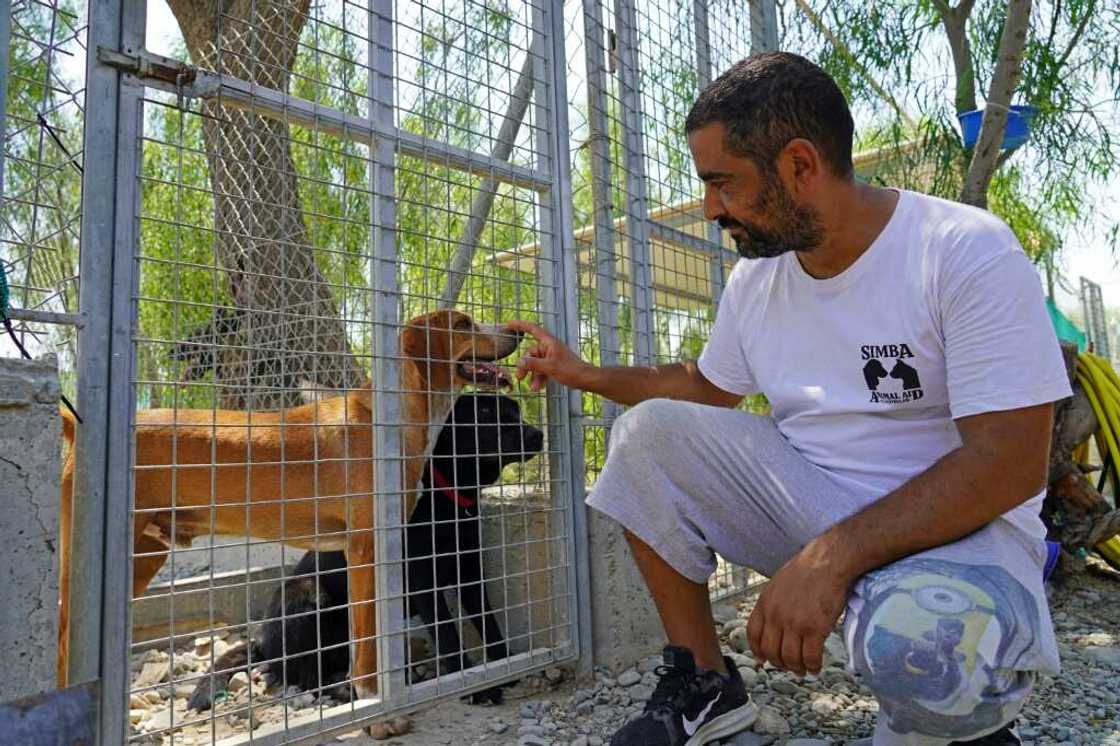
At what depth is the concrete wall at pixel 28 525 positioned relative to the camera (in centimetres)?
155

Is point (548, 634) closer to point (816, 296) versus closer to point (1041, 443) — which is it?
point (816, 296)

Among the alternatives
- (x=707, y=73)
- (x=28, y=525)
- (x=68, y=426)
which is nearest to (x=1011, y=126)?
(x=707, y=73)

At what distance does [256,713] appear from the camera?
3.27 metres

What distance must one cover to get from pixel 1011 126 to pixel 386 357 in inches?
146

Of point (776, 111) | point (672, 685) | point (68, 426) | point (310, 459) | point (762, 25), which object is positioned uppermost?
point (762, 25)

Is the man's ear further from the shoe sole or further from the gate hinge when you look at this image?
the gate hinge

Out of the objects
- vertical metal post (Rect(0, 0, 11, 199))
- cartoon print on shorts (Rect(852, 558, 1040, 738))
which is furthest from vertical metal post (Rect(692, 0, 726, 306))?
vertical metal post (Rect(0, 0, 11, 199))

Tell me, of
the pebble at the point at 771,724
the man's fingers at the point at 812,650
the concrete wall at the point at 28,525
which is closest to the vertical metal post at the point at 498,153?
the concrete wall at the point at 28,525

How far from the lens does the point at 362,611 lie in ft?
9.95

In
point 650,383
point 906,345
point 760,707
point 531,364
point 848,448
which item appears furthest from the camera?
point 531,364

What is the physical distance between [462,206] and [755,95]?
228 centimetres

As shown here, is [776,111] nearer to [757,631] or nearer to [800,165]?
[800,165]

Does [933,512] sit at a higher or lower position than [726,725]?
higher

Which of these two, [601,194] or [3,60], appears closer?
[3,60]
